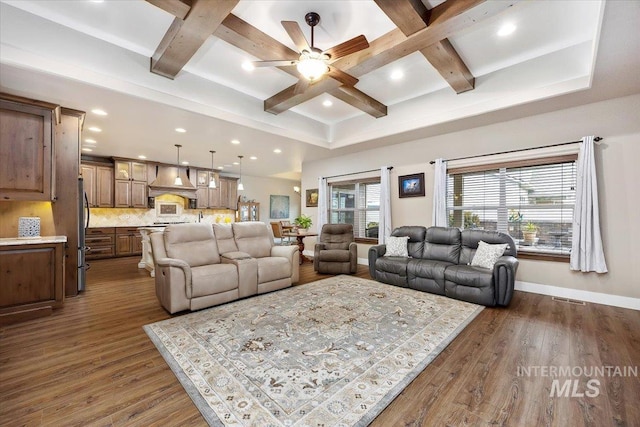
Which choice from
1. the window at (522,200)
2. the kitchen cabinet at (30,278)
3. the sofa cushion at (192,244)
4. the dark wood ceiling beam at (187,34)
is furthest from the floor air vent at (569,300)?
the kitchen cabinet at (30,278)

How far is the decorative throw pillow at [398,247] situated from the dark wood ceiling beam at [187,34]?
3.91 m

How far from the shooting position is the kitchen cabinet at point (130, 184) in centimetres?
725

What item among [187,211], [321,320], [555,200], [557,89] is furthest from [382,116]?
[187,211]

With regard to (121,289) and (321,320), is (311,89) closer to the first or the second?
(321,320)

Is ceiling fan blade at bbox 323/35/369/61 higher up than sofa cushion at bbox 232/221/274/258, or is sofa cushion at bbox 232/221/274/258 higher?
ceiling fan blade at bbox 323/35/369/61

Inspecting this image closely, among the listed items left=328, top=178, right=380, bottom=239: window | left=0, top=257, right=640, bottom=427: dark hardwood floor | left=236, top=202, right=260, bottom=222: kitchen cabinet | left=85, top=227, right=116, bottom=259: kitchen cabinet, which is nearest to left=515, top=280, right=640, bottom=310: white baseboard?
left=0, top=257, right=640, bottom=427: dark hardwood floor

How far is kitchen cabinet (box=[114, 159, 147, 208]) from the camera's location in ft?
23.8

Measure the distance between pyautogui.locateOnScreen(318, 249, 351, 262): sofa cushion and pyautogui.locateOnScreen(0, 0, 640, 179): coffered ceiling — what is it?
2.40 m

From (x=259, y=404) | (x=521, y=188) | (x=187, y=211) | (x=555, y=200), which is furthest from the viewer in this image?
(x=187, y=211)

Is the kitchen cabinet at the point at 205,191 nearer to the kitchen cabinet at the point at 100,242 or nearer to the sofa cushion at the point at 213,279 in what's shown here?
the kitchen cabinet at the point at 100,242

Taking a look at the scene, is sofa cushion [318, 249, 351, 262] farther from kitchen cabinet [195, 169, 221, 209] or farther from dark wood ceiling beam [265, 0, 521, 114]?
kitchen cabinet [195, 169, 221, 209]

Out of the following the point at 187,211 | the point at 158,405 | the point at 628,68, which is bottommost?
the point at 158,405

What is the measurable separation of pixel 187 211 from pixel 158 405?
790 cm

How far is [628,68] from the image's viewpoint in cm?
282
